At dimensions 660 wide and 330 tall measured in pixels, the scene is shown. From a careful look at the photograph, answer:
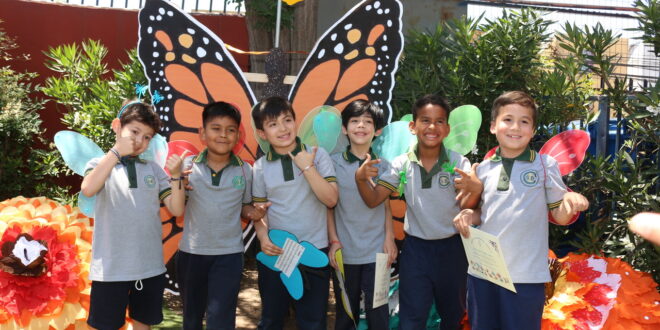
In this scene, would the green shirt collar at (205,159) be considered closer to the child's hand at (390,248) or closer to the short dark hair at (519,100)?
the child's hand at (390,248)

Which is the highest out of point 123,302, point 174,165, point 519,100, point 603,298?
point 519,100

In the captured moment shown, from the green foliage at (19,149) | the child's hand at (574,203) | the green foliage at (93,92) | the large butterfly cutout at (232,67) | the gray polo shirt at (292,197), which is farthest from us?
the green foliage at (19,149)

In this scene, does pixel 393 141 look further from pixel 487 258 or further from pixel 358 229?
pixel 487 258

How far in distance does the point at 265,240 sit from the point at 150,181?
627 mm

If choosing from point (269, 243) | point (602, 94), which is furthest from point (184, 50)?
point (602, 94)

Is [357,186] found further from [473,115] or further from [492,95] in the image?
[492,95]

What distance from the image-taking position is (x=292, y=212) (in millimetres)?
2850

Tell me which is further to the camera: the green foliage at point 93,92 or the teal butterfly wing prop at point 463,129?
the green foliage at point 93,92

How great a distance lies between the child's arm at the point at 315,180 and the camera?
2781 mm

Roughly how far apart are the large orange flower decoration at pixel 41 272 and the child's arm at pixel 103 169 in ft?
1.81

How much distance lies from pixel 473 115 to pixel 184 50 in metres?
1.64

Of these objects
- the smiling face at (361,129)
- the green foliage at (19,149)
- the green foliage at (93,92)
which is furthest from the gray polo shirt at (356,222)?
the green foliage at (19,149)

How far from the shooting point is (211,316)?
2871 millimetres

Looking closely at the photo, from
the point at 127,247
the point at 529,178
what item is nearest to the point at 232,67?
the point at 127,247
